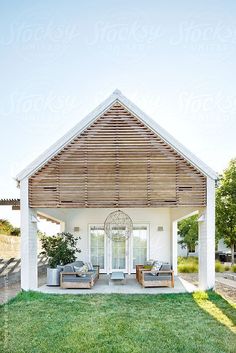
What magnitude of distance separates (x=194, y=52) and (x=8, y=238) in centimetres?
1368

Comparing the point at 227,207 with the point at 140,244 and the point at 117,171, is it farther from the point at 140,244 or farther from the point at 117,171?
the point at 117,171

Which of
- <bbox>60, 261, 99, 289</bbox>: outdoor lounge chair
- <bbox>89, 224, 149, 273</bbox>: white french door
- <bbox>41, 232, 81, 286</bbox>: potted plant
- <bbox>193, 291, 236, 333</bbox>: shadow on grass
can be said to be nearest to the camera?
<bbox>193, 291, 236, 333</bbox>: shadow on grass

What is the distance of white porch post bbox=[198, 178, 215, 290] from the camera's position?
43.2ft

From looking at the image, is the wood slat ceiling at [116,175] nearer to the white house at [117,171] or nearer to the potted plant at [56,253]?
the white house at [117,171]

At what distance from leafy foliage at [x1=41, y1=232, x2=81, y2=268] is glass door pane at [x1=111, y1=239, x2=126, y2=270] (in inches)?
86.9

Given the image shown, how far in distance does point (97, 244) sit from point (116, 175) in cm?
659

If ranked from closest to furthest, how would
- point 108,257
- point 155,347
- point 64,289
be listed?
point 155,347 → point 64,289 → point 108,257

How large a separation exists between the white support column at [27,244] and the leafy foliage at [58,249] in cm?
228

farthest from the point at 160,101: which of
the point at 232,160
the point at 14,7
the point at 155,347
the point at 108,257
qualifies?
the point at 232,160

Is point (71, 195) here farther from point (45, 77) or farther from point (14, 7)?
point (14, 7)

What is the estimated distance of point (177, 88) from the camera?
1293 cm

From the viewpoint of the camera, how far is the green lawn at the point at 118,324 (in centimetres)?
749

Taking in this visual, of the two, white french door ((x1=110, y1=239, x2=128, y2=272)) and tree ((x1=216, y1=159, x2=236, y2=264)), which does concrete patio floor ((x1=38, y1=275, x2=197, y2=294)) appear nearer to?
white french door ((x1=110, y1=239, x2=128, y2=272))

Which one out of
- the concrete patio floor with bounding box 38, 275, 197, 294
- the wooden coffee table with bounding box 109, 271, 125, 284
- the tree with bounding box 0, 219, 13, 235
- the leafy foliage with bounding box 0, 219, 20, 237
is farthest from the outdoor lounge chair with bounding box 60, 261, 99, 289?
the tree with bounding box 0, 219, 13, 235
